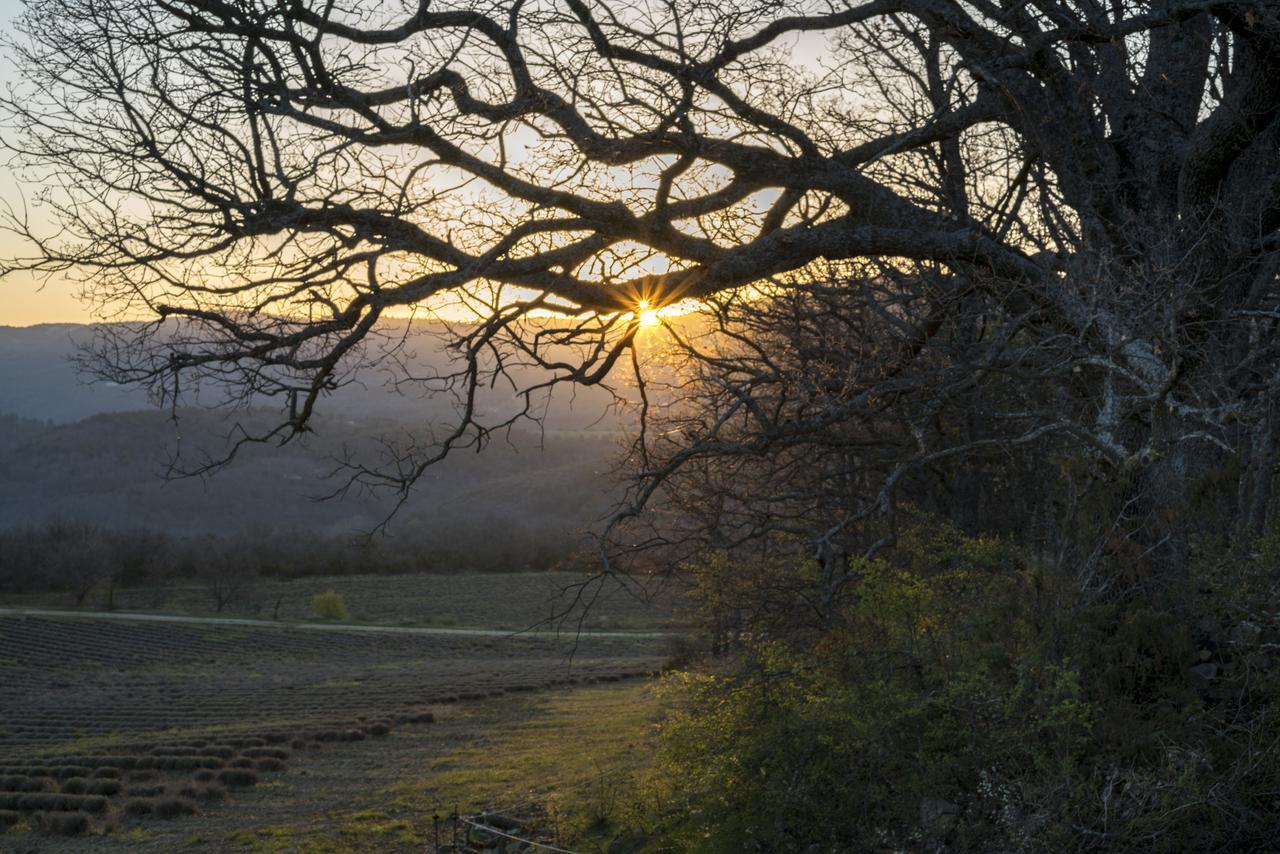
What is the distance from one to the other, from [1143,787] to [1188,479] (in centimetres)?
282

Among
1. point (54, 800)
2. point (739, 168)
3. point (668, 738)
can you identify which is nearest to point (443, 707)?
point (54, 800)

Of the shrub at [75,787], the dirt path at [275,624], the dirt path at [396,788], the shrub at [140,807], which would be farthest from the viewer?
the dirt path at [275,624]

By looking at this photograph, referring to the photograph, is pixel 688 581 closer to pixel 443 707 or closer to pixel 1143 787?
pixel 1143 787

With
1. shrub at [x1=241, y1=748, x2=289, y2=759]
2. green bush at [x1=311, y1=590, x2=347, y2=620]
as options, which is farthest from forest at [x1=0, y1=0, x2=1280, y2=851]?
green bush at [x1=311, y1=590, x2=347, y2=620]

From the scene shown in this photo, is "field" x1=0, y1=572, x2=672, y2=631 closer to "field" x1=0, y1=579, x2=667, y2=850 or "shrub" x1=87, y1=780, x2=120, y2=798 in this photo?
"field" x1=0, y1=579, x2=667, y2=850

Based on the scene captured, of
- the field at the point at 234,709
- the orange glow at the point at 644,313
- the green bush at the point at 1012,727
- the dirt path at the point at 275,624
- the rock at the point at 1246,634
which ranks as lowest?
the field at the point at 234,709

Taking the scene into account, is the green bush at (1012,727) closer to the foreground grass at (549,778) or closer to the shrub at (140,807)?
the foreground grass at (549,778)

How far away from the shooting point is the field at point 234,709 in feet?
83.7

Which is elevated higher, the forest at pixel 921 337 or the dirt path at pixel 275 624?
the forest at pixel 921 337

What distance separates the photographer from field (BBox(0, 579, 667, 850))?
1005 inches

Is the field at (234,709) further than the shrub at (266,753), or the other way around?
the shrub at (266,753)

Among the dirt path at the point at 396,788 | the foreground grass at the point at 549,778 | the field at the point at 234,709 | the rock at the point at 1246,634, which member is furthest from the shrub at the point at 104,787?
the rock at the point at 1246,634

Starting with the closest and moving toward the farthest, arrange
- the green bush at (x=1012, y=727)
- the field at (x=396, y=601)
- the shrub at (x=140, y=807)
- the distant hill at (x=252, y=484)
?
the green bush at (x=1012, y=727) < the shrub at (x=140, y=807) < the field at (x=396, y=601) < the distant hill at (x=252, y=484)

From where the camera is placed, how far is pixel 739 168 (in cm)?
862
